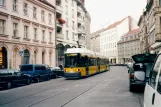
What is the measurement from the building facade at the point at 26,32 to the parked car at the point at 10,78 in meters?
4.26

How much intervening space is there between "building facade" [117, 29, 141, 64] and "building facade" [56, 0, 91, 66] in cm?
3701

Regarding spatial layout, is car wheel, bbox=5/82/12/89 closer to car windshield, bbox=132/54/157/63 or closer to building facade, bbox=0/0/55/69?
building facade, bbox=0/0/55/69

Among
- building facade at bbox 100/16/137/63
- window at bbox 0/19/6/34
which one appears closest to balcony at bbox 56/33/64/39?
window at bbox 0/19/6/34

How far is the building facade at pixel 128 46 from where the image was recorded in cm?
9800

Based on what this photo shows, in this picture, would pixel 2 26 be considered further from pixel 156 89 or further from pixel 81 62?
pixel 156 89

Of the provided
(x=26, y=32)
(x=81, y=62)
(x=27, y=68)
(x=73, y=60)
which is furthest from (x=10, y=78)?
(x=26, y=32)

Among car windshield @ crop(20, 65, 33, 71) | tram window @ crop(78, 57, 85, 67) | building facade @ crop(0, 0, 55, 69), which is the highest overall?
building facade @ crop(0, 0, 55, 69)

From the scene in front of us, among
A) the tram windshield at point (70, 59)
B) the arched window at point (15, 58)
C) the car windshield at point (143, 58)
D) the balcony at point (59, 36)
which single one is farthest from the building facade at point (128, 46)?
the car windshield at point (143, 58)

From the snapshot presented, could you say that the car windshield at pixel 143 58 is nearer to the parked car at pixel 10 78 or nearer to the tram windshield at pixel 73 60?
the parked car at pixel 10 78

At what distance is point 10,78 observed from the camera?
20391 millimetres

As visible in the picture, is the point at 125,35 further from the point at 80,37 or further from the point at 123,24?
the point at 80,37

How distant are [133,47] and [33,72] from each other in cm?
7954

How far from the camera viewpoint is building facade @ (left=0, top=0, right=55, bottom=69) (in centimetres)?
3062

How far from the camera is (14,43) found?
106ft
